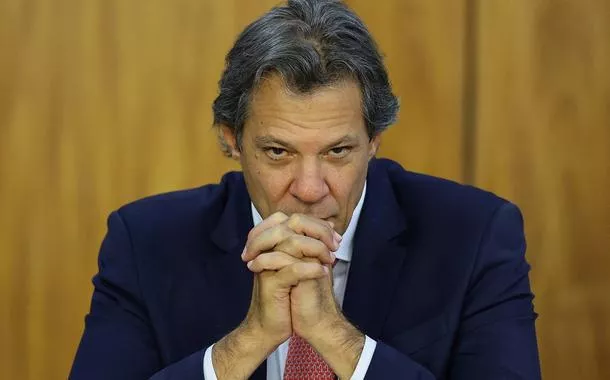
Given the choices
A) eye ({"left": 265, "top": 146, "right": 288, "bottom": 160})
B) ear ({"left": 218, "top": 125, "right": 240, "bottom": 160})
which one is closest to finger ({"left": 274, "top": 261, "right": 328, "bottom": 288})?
eye ({"left": 265, "top": 146, "right": 288, "bottom": 160})

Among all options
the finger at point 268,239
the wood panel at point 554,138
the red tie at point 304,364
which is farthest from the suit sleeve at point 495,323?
the wood panel at point 554,138

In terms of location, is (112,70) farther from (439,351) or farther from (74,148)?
(439,351)

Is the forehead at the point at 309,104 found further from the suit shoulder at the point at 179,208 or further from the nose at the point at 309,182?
the suit shoulder at the point at 179,208

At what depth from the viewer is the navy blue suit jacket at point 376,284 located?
2.70m

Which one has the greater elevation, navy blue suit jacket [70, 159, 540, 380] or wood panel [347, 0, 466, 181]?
wood panel [347, 0, 466, 181]

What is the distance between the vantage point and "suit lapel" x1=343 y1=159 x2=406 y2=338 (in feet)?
9.09

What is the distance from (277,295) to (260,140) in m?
0.32

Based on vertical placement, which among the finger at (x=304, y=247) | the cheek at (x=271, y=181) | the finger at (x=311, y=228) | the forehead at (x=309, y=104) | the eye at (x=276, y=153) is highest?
the forehead at (x=309, y=104)

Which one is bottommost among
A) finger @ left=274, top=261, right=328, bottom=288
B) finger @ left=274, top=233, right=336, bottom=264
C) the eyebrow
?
finger @ left=274, top=261, right=328, bottom=288

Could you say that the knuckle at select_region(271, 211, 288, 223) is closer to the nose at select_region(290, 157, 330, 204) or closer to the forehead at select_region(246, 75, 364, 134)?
the nose at select_region(290, 157, 330, 204)

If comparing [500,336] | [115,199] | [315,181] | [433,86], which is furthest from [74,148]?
[500,336]

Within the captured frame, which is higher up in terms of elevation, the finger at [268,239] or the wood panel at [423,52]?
the wood panel at [423,52]

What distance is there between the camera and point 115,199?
3586 mm

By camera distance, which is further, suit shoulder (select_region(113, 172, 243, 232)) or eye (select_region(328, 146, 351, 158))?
suit shoulder (select_region(113, 172, 243, 232))
